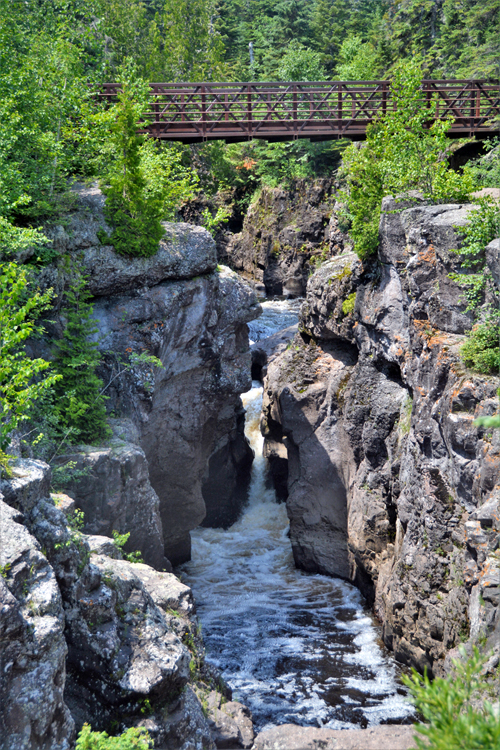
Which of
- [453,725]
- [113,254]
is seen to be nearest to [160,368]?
[113,254]

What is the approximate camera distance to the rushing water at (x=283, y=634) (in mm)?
13039

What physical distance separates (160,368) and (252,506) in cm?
896

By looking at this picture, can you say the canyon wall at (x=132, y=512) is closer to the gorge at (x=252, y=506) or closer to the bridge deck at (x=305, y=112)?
the gorge at (x=252, y=506)

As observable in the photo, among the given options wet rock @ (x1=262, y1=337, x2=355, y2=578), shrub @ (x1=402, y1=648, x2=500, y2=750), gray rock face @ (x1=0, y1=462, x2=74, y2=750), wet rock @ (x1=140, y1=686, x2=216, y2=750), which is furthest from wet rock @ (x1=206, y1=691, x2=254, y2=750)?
wet rock @ (x1=262, y1=337, x2=355, y2=578)

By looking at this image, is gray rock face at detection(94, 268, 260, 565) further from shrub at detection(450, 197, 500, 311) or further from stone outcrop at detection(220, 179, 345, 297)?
stone outcrop at detection(220, 179, 345, 297)

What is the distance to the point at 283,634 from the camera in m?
15.8

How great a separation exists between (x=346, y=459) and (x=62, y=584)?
12.1 m

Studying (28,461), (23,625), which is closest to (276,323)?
(28,461)

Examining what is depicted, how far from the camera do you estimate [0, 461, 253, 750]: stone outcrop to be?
5.73 metres

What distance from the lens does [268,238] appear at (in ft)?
117

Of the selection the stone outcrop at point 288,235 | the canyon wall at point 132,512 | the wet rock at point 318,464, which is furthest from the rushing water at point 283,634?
the stone outcrop at point 288,235

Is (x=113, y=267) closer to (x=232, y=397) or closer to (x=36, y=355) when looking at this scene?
(x=36, y=355)

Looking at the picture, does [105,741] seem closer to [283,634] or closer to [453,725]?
[453,725]

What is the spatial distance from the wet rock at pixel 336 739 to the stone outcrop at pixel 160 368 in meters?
5.96
